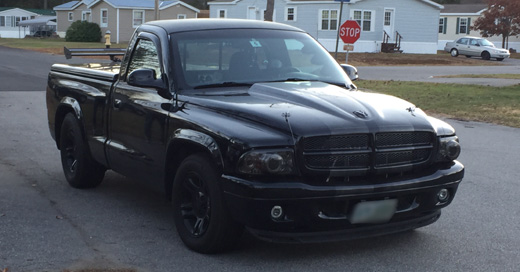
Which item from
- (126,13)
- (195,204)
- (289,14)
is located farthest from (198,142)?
(126,13)

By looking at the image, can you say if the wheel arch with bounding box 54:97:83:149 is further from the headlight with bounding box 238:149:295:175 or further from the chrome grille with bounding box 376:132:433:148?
the chrome grille with bounding box 376:132:433:148

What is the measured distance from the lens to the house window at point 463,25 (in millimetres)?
65631

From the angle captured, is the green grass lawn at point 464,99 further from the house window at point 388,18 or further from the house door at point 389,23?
the house window at point 388,18

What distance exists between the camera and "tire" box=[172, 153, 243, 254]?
4941 millimetres

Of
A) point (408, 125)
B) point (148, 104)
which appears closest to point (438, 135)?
point (408, 125)

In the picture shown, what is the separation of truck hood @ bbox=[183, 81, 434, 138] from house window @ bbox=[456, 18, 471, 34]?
63283mm

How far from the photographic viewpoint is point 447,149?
210 inches

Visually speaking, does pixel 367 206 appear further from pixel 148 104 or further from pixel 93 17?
pixel 93 17

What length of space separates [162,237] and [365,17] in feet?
145

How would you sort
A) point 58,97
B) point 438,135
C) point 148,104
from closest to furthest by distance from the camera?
point 438,135 → point 148,104 → point 58,97

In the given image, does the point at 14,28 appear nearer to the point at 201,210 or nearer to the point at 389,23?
the point at 389,23

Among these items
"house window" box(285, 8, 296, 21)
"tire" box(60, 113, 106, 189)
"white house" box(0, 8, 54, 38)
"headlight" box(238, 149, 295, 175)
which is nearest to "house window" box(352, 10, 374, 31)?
"house window" box(285, 8, 296, 21)

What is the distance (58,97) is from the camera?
25.9ft

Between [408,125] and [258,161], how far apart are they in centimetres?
117
